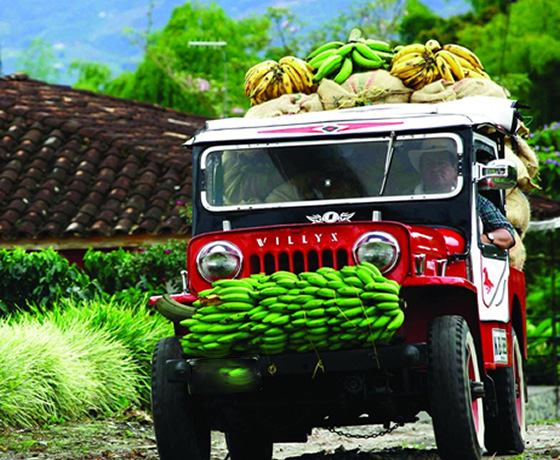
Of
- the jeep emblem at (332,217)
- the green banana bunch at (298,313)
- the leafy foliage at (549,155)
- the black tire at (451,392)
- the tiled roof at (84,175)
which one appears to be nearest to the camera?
the green banana bunch at (298,313)

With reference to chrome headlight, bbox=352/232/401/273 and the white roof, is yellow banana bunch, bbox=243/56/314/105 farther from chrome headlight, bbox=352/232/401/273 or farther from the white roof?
chrome headlight, bbox=352/232/401/273

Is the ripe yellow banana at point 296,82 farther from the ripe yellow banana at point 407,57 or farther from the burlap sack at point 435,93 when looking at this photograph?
the burlap sack at point 435,93

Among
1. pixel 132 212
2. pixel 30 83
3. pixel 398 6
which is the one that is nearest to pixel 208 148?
pixel 132 212

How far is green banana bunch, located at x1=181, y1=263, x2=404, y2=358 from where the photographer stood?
6453mm

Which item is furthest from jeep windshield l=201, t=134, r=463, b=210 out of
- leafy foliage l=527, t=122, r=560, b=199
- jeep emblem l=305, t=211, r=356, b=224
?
leafy foliage l=527, t=122, r=560, b=199

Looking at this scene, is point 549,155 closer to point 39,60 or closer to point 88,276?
point 88,276

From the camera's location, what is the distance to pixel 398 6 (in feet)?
111

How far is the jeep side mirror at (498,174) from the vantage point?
763cm

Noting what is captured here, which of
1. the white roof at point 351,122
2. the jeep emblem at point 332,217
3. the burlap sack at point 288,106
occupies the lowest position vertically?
the jeep emblem at point 332,217

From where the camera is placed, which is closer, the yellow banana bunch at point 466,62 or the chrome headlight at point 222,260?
the chrome headlight at point 222,260

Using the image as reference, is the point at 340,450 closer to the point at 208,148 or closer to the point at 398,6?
the point at 208,148

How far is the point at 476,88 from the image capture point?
9.61 meters

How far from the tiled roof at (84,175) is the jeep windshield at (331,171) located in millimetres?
8730

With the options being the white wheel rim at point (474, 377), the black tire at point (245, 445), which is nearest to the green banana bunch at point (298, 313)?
the white wheel rim at point (474, 377)
